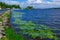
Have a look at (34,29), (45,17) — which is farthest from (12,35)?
(45,17)

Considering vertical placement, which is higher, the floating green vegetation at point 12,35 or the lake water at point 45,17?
the lake water at point 45,17

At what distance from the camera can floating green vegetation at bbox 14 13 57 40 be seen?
221 cm

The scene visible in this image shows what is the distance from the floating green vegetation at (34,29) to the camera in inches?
87.2

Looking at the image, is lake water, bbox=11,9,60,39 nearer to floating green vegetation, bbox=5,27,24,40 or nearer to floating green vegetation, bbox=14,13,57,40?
floating green vegetation, bbox=14,13,57,40

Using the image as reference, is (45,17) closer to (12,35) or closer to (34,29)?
(34,29)

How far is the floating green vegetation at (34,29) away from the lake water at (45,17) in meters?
0.06

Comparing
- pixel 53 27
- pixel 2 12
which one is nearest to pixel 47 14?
pixel 53 27

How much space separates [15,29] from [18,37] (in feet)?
0.44

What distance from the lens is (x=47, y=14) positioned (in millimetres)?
2350

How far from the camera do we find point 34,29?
229 cm

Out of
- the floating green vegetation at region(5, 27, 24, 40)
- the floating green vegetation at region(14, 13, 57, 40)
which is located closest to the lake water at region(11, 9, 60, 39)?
the floating green vegetation at region(14, 13, 57, 40)

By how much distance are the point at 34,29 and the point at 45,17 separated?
0.85 feet

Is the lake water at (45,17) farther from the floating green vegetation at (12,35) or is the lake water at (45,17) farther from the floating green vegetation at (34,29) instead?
the floating green vegetation at (12,35)

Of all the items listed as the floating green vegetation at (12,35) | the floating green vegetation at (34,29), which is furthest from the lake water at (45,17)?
the floating green vegetation at (12,35)
